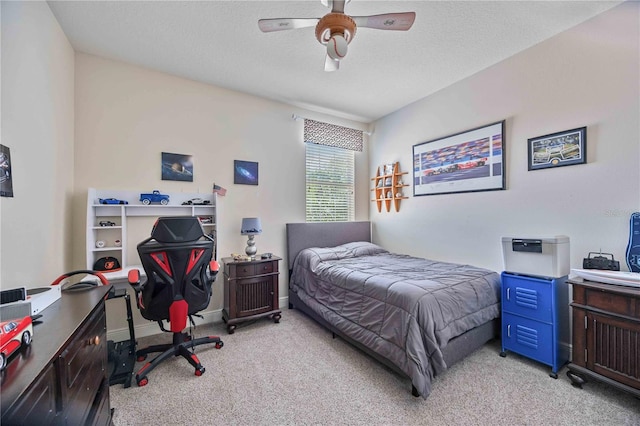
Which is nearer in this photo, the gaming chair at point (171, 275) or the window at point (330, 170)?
the gaming chair at point (171, 275)

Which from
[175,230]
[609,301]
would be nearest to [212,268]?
[175,230]

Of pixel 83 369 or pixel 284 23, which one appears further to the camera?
pixel 284 23

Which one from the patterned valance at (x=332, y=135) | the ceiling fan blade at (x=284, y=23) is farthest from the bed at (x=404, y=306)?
the ceiling fan blade at (x=284, y=23)

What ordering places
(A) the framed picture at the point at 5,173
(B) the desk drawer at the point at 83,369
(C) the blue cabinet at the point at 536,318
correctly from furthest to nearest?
(C) the blue cabinet at the point at 536,318, (A) the framed picture at the point at 5,173, (B) the desk drawer at the point at 83,369

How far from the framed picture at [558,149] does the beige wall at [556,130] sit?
0.05m

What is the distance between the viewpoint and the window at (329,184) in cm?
402

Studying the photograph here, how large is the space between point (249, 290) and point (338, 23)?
266 centimetres

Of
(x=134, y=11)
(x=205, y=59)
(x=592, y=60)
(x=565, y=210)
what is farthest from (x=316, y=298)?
(x=592, y=60)

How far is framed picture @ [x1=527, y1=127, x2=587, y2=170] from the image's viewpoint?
2268mm

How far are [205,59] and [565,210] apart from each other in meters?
3.78

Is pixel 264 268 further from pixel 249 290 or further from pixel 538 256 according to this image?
pixel 538 256

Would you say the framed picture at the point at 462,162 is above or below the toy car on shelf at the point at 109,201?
above

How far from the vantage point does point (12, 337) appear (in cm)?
78

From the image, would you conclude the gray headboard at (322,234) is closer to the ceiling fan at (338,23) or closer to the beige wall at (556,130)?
the beige wall at (556,130)
